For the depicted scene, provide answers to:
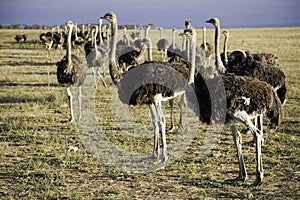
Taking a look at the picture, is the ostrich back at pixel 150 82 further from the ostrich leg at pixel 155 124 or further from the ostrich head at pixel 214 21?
the ostrich head at pixel 214 21

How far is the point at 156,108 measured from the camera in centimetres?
593

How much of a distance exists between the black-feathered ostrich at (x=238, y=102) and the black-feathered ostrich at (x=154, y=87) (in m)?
0.64

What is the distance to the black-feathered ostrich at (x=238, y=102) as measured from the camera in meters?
4.81

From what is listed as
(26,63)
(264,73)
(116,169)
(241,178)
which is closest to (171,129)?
(264,73)

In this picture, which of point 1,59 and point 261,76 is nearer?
point 261,76

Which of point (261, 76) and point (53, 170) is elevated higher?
point (261, 76)

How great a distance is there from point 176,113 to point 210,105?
4.33 meters

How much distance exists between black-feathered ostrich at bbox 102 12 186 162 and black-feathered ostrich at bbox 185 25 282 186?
2.11ft

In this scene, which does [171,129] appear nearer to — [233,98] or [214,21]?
[214,21]

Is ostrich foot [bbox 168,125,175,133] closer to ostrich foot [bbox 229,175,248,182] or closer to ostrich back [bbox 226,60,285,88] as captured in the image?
ostrich back [bbox 226,60,285,88]

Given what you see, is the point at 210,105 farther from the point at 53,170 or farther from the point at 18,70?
the point at 18,70

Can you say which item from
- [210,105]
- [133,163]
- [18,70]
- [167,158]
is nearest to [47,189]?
[133,163]

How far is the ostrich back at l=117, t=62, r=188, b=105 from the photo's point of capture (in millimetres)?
5796

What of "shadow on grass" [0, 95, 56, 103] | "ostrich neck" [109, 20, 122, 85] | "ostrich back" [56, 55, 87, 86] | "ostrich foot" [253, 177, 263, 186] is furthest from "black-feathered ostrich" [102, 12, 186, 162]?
"shadow on grass" [0, 95, 56, 103]
